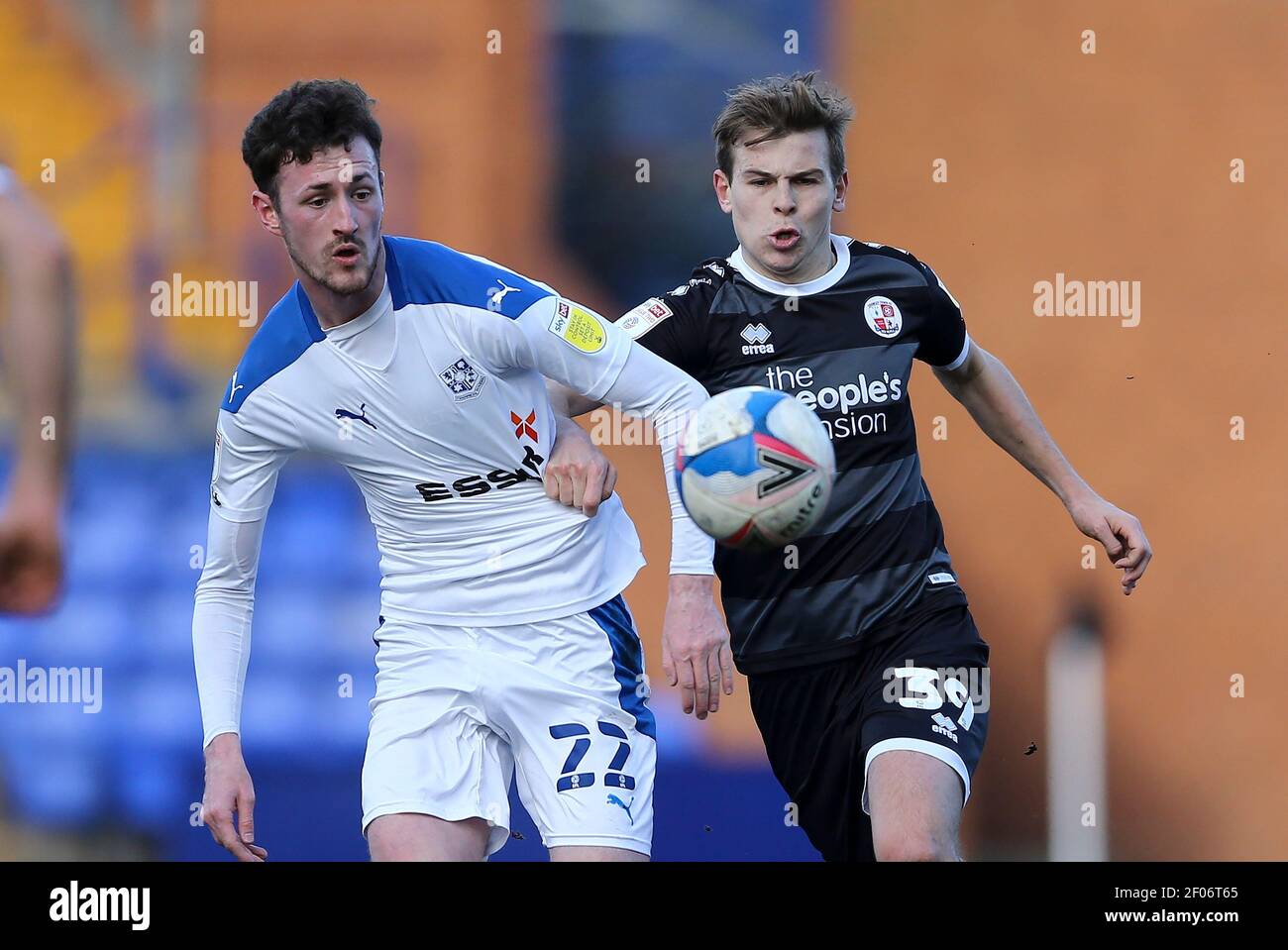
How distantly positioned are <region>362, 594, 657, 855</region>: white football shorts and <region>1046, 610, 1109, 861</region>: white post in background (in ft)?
7.58

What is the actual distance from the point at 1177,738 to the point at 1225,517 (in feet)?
2.58

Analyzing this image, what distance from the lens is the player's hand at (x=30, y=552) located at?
5.54 m

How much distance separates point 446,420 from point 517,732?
74cm

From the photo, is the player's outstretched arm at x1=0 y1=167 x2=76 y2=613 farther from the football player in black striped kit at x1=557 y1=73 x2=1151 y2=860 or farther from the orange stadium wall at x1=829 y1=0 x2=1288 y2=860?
the orange stadium wall at x1=829 y1=0 x2=1288 y2=860

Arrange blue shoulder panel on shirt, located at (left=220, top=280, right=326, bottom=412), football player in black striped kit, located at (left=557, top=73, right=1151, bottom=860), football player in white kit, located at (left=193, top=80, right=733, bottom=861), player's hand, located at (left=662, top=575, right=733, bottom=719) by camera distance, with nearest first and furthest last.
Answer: player's hand, located at (left=662, top=575, right=733, bottom=719) → football player in white kit, located at (left=193, top=80, right=733, bottom=861) → blue shoulder panel on shirt, located at (left=220, top=280, right=326, bottom=412) → football player in black striped kit, located at (left=557, top=73, right=1151, bottom=860)

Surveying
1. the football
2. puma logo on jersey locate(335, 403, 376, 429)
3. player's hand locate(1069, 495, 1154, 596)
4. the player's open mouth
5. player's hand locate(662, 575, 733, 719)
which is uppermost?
the player's open mouth

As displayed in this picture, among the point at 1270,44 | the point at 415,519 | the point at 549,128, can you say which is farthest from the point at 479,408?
the point at 1270,44

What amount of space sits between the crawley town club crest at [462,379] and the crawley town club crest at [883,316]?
3.34 ft

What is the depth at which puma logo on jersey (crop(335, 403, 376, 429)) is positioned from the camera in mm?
3643

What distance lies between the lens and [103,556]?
5.58 metres

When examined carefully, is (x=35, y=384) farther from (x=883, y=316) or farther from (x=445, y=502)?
(x=883, y=316)

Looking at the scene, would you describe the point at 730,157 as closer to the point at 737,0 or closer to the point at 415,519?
the point at 415,519

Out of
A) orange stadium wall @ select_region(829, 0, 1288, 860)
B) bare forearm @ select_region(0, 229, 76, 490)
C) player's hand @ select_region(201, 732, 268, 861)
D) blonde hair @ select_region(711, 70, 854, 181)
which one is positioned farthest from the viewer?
bare forearm @ select_region(0, 229, 76, 490)

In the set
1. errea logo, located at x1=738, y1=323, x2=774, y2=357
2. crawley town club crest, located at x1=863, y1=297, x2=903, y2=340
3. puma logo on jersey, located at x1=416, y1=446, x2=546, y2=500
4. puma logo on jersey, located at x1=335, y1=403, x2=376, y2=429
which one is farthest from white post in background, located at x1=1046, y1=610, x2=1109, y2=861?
puma logo on jersey, located at x1=335, y1=403, x2=376, y2=429
